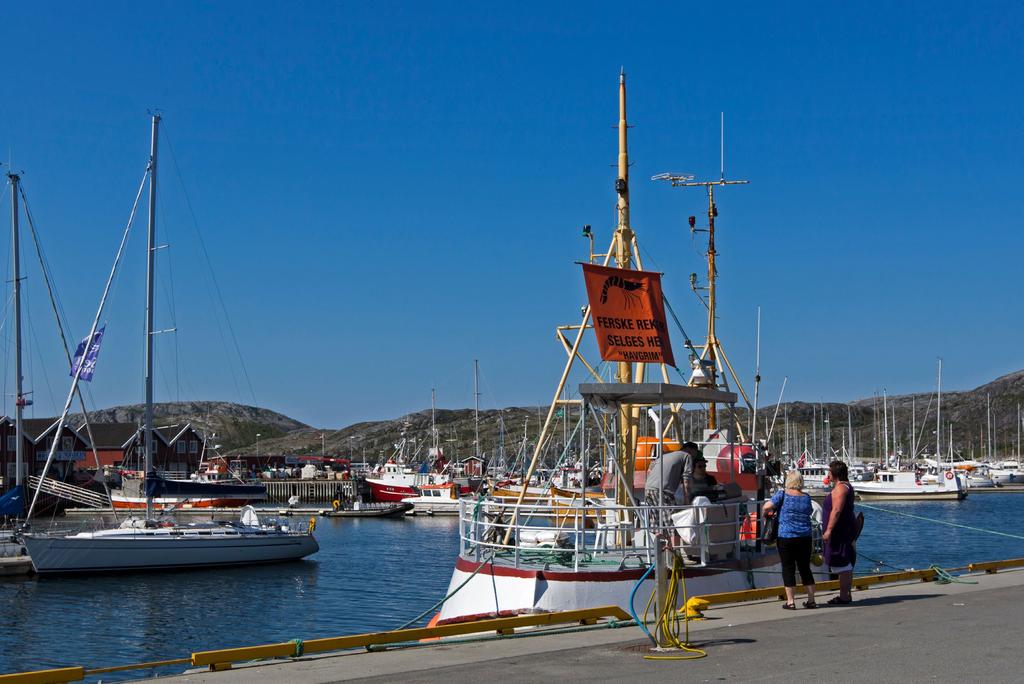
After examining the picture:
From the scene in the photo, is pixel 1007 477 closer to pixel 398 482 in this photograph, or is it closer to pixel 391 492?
pixel 398 482

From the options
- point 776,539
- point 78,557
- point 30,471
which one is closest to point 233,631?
point 78,557

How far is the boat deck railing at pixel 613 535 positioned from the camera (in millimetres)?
19703

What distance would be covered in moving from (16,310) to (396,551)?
2364 centimetres

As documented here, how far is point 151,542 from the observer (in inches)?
2012

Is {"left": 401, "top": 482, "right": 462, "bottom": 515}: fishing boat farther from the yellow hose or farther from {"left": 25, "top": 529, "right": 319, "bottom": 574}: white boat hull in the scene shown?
the yellow hose

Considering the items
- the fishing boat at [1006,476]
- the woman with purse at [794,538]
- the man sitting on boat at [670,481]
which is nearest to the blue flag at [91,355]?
the man sitting on boat at [670,481]

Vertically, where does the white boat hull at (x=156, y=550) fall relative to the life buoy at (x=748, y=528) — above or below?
below

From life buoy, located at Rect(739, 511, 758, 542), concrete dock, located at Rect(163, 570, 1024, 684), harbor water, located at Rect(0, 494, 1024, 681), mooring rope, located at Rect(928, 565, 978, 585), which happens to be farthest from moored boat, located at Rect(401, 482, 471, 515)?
concrete dock, located at Rect(163, 570, 1024, 684)

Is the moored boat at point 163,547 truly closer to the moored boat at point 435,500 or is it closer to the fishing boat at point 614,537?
the fishing boat at point 614,537

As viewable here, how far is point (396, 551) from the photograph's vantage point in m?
63.8

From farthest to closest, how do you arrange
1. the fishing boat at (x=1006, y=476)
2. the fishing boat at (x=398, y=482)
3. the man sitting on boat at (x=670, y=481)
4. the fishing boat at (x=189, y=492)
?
the fishing boat at (x=1006, y=476) → the fishing boat at (x=398, y=482) → the fishing boat at (x=189, y=492) → the man sitting on boat at (x=670, y=481)

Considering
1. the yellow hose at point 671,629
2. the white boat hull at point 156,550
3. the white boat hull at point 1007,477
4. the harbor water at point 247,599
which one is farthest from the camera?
the white boat hull at point 1007,477

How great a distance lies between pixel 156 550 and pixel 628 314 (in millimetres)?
36719

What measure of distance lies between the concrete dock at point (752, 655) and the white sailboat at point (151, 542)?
40.3m
